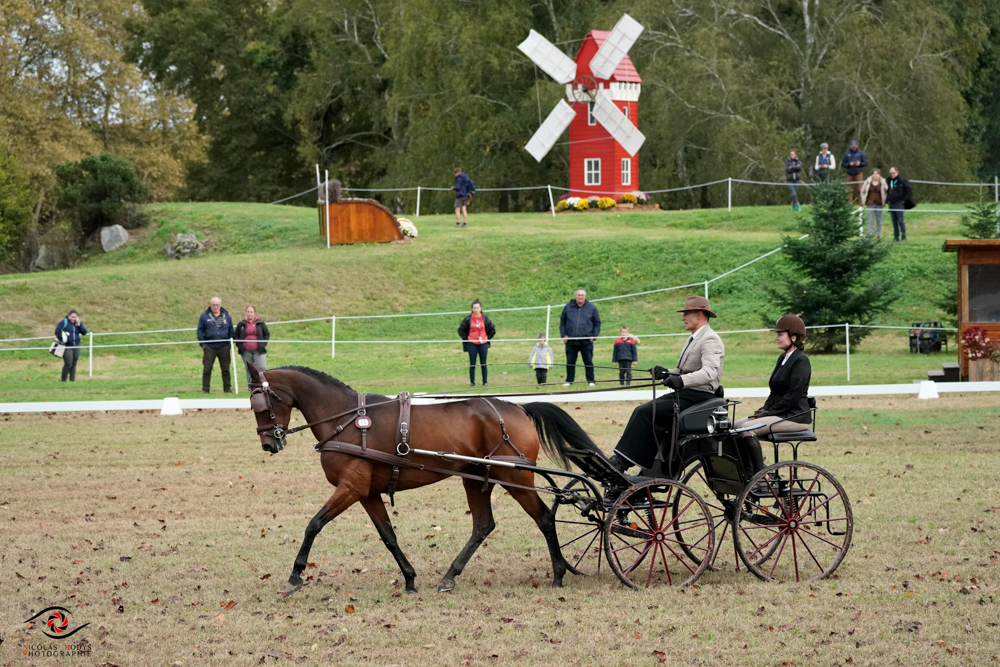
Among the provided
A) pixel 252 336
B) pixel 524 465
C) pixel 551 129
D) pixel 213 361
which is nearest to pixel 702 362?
pixel 524 465

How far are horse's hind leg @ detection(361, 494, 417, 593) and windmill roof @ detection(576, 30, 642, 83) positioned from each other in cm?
3509

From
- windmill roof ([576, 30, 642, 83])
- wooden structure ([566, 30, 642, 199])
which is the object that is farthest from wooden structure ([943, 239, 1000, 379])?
windmill roof ([576, 30, 642, 83])

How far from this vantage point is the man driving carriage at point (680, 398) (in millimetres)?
8570

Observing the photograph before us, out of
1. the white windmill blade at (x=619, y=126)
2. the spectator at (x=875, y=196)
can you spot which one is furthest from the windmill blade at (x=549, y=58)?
the spectator at (x=875, y=196)

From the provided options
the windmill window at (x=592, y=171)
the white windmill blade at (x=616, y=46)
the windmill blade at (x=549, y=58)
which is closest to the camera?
the white windmill blade at (x=616, y=46)

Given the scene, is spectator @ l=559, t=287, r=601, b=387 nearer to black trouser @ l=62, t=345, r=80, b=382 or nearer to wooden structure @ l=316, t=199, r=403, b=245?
black trouser @ l=62, t=345, r=80, b=382

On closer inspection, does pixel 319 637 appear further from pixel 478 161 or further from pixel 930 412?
pixel 478 161

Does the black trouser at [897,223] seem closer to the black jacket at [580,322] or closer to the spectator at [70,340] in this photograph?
the black jacket at [580,322]

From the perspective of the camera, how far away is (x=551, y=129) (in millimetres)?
42000

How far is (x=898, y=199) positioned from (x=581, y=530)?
24.0 metres

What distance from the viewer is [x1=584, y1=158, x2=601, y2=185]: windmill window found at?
43.2m

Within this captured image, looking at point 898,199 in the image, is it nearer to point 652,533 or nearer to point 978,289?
point 978,289

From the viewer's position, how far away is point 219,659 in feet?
22.3

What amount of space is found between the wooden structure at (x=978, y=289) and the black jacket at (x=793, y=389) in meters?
12.9
